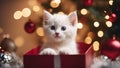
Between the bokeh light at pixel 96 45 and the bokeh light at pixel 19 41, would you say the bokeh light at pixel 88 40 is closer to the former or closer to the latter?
the bokeh light at pixel 96 45

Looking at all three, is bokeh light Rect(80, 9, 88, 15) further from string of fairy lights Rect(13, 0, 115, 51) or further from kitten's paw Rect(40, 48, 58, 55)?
kitten's paw Rect(40, 48, 58, 55)

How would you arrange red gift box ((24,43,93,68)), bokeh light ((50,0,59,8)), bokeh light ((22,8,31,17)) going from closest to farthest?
1. red gift box ((24,43,93,68))
2. bokeh light ((50,0,59,8))
3. bokeh light ((22,8,31,17))

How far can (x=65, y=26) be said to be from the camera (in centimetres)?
115

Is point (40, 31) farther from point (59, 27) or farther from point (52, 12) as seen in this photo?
point (59, 27)

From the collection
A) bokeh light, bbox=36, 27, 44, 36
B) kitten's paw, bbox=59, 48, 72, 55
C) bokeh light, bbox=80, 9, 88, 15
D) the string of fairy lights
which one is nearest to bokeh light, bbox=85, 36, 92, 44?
the string of fairy lights

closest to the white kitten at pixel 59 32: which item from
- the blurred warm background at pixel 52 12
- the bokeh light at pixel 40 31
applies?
the blurred warm background at pixel 52 12

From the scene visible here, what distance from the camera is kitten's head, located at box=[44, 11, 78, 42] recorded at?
1.14m

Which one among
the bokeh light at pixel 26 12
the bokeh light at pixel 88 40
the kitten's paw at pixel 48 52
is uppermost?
the bokeh light at pixel 26 12

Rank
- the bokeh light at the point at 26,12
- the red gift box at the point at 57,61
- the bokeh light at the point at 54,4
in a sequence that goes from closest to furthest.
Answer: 1. the red gift box at the point at 57,61
2. the bokeh light at the point at 54,4
3. the bokeh light at the point at 26,12

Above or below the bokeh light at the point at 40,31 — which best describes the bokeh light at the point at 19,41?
below

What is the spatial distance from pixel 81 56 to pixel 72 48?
0.11 meters

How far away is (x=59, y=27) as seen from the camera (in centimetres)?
115

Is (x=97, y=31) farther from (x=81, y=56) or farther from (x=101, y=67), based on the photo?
(x=81, y=56)

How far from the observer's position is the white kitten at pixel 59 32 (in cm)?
114
